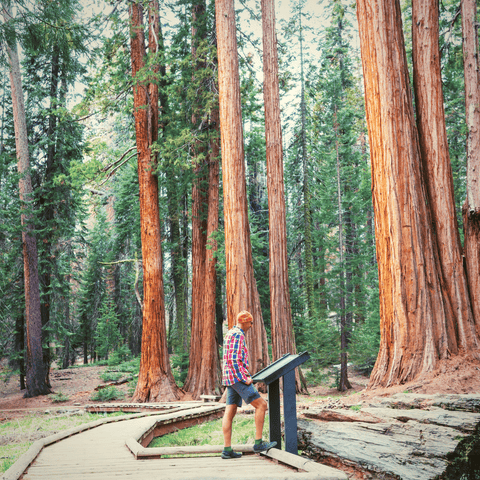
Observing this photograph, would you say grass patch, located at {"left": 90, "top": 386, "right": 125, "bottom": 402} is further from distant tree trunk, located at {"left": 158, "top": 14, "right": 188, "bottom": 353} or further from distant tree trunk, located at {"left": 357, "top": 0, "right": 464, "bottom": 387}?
distant tree trunk, located at {"left": 357, "top": 0, "right": 464, "bottom": 387}

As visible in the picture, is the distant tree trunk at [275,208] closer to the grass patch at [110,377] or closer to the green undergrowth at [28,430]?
the green undergrowth at [28,430]

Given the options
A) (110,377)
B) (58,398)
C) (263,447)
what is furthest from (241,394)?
(110,377)

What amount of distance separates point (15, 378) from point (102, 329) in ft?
18.9

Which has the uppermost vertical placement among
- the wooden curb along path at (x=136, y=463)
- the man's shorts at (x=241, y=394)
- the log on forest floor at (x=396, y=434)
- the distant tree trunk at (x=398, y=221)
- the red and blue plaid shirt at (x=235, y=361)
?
the distant tree trunk at (x=398, y=221)

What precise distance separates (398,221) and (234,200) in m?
5.40

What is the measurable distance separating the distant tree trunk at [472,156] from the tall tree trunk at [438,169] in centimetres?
14

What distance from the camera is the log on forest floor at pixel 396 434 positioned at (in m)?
3.57

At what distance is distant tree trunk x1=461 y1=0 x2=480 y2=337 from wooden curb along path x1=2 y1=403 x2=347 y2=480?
146 inches

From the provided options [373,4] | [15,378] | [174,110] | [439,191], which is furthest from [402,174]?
[15,378]

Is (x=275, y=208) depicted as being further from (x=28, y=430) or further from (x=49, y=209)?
(x=49, y=209)

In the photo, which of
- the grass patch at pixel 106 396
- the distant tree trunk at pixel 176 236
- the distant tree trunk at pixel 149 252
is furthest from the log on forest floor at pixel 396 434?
the grass patch at pixel 106 396

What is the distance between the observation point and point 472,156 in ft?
21.8

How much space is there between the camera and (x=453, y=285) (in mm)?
6082

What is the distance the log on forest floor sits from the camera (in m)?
3.57
